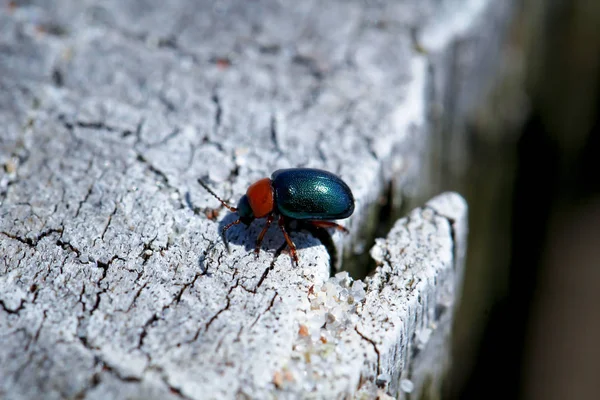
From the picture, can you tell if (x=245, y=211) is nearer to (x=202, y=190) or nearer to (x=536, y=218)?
(x=202, y=190)

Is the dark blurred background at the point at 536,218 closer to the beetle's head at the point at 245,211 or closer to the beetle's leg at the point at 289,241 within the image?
the beetle's leg at the point at 289,241

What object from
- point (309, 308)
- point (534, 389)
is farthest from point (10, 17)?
point (534, 389)

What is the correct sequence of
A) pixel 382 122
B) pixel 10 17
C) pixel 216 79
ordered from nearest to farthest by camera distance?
pixel 382 122
pixel 216 79
pixel 10 17

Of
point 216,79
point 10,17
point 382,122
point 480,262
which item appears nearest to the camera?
point 382,122

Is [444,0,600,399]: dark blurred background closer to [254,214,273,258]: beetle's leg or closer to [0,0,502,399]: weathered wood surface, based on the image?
[0,0,502,399]: weathered wood surface

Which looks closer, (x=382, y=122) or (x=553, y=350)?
(x=382, y=122)

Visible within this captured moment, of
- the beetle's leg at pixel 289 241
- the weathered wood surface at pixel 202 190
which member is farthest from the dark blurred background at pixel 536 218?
the beetle's leg at pixel 289 241

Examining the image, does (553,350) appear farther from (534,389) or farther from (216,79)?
(216,79)

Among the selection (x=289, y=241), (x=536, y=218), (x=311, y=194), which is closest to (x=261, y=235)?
(x=289, y=241)
